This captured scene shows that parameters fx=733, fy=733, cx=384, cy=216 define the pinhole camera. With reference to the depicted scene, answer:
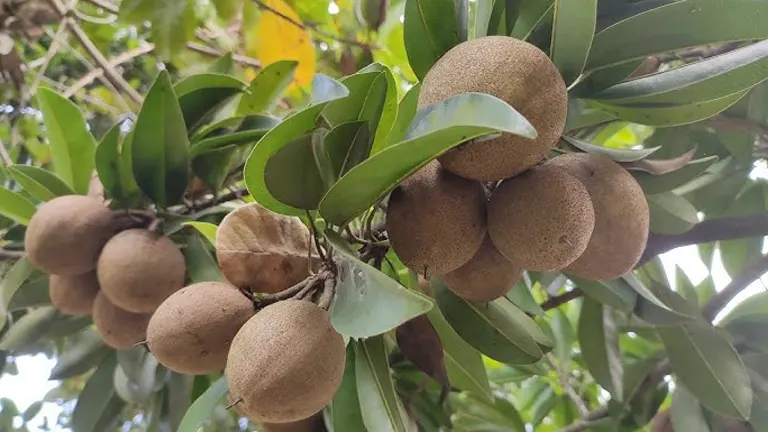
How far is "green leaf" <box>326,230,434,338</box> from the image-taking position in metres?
0.49

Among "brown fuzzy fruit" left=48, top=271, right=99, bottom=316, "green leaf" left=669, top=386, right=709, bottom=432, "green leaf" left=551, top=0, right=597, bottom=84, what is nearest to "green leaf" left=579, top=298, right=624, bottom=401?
"green leaf" left=669, top=386, right=709, bottom=432

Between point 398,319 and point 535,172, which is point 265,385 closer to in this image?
point 398,319

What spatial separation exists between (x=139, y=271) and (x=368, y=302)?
0.41 meters

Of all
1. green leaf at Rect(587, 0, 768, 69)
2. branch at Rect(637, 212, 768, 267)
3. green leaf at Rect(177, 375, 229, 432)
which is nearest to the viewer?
green leaf at Rect(587, 0, 768, 69)

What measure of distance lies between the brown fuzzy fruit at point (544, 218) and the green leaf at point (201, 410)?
0.31 metres

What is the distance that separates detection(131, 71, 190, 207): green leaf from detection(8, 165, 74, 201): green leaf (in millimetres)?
173

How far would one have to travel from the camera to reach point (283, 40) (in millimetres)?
1467

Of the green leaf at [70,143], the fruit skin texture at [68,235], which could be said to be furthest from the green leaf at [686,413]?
the green leaf at [70,143]

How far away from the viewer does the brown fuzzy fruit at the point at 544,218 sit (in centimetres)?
57

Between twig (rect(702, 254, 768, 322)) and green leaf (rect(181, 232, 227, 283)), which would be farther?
twig (rect(702, 254, 768, 322))

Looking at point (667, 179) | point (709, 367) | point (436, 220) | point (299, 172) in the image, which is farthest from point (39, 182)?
point (709, 367)

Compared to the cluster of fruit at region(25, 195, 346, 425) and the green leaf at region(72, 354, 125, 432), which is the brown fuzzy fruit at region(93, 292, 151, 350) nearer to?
the cluster of fruit at region(25, 195, 346, 425)

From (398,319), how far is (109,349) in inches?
35.4

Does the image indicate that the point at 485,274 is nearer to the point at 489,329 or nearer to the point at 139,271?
the point at 489,329
